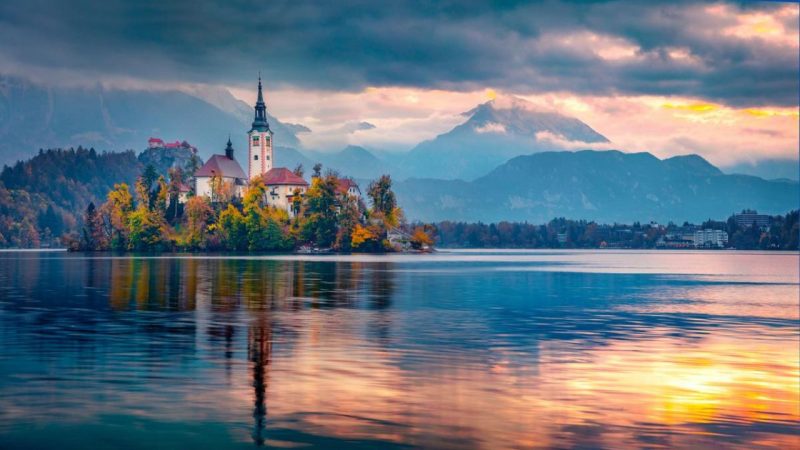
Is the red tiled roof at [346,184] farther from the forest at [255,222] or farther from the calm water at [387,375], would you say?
the calm water at [387,375]

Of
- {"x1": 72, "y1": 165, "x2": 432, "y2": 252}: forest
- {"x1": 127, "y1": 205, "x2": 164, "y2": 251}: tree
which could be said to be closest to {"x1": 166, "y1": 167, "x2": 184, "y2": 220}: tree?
{"x1": 72, "y1": 165, "x2": 432, "y2": 252}: forest

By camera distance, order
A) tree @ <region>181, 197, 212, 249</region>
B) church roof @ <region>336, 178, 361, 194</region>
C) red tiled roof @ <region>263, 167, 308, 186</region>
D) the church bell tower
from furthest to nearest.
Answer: the church bell tower < red tiled roof @ <region>263, 167, 308, 186</region> < church roof @ <region>336, 178, 361, 194</region> < tree @ <region>181, 197, 212, 249</region>

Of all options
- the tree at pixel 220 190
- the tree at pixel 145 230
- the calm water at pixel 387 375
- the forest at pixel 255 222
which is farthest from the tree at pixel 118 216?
the calm water at pixel 387 375

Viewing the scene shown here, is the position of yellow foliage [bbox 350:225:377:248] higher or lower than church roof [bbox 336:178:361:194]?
lower

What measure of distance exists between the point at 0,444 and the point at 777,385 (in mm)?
15861

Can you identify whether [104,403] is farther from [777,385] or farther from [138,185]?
[138,185]

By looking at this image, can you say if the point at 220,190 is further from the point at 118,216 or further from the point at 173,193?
the point at 118,216

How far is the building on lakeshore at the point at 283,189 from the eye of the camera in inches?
6481

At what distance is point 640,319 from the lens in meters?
35.2

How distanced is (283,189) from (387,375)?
148715 millimetres

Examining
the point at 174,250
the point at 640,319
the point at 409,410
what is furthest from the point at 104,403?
the point at 174,250

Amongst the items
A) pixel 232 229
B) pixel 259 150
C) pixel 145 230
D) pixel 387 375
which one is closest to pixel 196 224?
pixel 232 229

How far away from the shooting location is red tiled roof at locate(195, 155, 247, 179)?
172 metres

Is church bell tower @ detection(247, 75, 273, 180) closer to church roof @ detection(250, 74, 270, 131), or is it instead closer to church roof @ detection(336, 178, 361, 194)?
church roof @ detection(250, 74, 270, 131)
